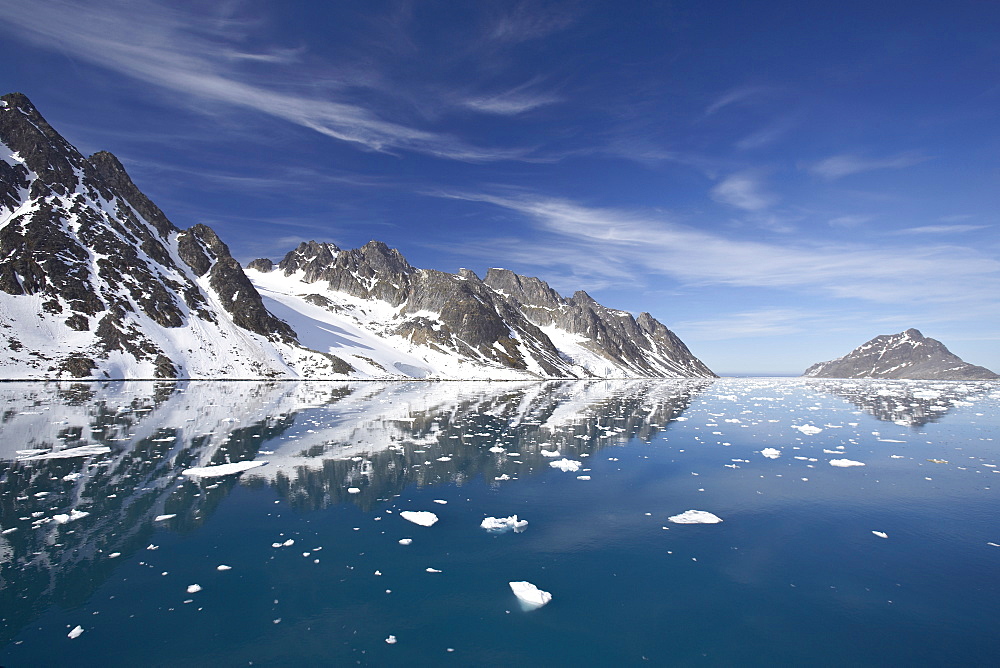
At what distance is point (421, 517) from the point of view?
51.3ft

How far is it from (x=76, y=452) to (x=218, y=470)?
30.8ft

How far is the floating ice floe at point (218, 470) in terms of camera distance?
66.8 ft

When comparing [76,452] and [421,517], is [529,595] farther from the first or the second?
[76,452]

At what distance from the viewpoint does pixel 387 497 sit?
Result: 1819 centimetres

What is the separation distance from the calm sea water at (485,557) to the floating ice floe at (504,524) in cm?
41

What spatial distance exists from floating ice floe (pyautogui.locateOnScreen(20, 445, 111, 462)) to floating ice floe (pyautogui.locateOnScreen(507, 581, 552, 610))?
24.8 metres

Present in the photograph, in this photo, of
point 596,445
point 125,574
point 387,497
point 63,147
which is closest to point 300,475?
point 387,497

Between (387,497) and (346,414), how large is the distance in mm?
28471

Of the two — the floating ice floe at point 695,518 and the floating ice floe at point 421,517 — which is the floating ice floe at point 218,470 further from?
the floating ice floe at point 695,518

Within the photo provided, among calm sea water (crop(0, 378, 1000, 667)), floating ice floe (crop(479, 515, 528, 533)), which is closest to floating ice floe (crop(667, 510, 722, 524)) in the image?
calm sea water (crop(0, 378, 1000, 667))

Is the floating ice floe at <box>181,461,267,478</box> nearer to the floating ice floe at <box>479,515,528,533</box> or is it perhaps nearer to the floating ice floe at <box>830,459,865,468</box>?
the floating ice floe at <box>479,515,528,533</box>

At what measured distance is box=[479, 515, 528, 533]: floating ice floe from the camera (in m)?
15.0

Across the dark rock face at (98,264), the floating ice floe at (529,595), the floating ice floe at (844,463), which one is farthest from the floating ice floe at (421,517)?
the dark rock face at (98,264)

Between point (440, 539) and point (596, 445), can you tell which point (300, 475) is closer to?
point (440, 539)
